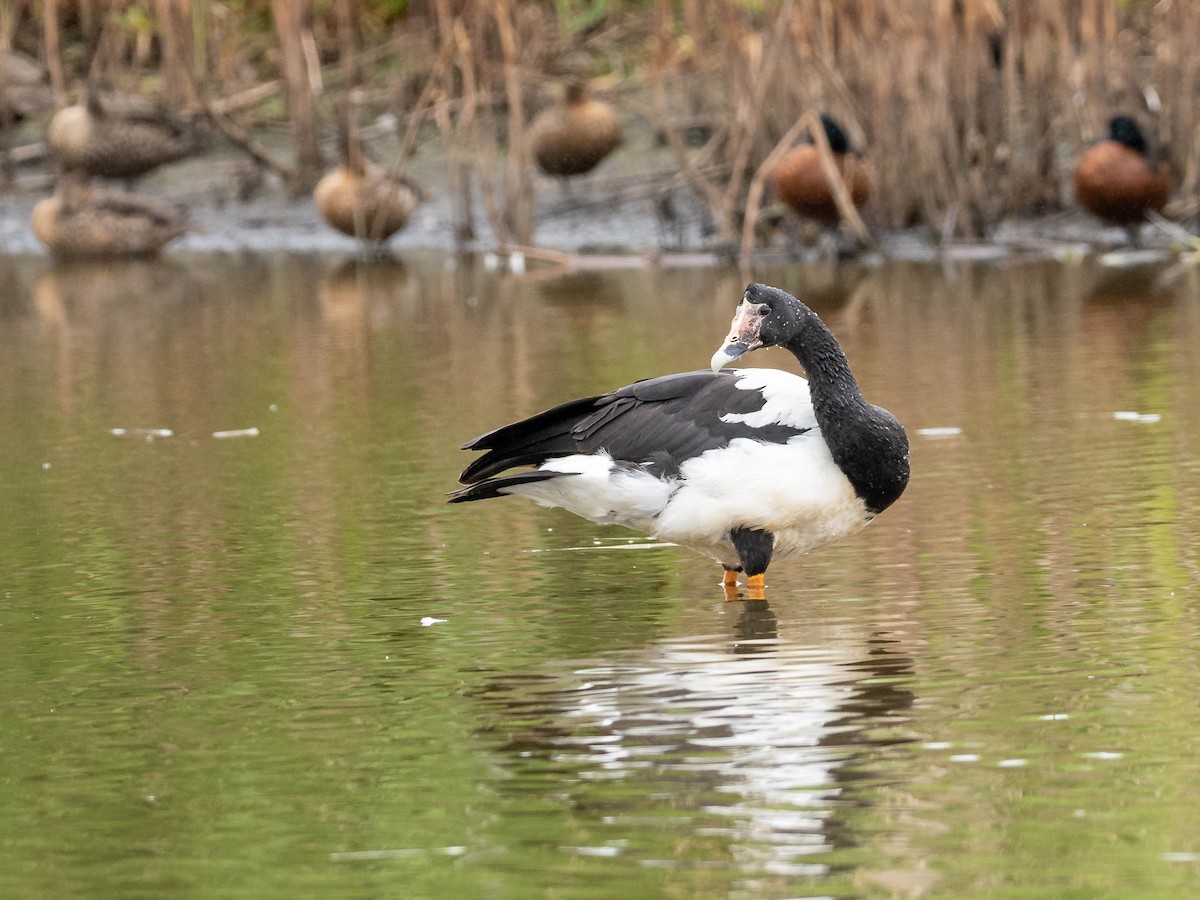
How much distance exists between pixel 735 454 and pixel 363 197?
13.4 m

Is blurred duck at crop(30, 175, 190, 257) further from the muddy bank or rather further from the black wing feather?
the black wing feather

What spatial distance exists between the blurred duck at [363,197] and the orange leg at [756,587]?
42.5ft

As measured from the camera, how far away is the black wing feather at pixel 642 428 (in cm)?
606

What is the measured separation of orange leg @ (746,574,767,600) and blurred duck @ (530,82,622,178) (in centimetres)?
Result: 1391

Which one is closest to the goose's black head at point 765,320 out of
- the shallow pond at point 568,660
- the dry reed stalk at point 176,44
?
the shallow pond at point 568,660

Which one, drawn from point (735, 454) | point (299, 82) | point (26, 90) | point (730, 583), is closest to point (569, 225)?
point (299, 82)

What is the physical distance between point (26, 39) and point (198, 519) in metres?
18.4

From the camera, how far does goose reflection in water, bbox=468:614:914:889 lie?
13.1ft

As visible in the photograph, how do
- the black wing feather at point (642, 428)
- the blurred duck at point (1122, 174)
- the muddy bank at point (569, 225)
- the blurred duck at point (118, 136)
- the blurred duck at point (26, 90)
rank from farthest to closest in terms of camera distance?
the blurred duck at point (26, 90) < the blurred duck at point (118, 136) < the muddy bank at point (569, 225) < the blurred duck at point (1122, 174) < the black wing feather at point (642, 428)

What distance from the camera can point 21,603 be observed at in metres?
6.31

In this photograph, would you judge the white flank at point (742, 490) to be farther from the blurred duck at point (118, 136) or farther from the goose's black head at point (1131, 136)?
the blurred duck at point (118, 136)

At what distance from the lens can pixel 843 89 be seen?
1612 cm

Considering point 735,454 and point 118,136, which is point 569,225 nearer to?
point 118,136

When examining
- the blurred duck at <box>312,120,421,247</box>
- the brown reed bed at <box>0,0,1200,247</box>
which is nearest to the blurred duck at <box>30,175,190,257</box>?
the brown reed bed at <box>0,0,1200,247</box>
